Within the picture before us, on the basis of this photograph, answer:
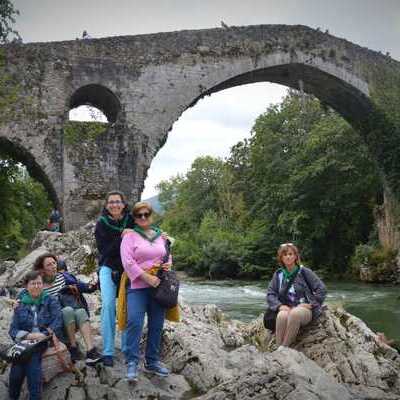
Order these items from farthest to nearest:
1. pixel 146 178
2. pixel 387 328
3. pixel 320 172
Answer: pixel 320 172
pixel 146 178
pixel 387 328

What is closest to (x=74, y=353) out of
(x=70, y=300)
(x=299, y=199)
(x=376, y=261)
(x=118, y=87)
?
(x=70, y=300)

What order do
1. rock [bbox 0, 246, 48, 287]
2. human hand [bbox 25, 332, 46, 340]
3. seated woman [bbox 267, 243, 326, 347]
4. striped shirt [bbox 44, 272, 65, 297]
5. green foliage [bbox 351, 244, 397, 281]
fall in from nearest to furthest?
human hand [bbox 25, 332, 46, 340], striped shirt [bbox 44, 272, 65, 297], seated woman [bbox 267, 243, 326, 347], rock [bbox 0, 246, 48, 287], green foliage [bbox 351, 244, 397, 281]

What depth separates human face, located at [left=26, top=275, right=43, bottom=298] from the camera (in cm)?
389

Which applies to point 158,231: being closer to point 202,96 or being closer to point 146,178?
point 146,178

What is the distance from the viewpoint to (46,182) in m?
11.4

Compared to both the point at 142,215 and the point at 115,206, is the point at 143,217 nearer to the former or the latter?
the point at 142,215

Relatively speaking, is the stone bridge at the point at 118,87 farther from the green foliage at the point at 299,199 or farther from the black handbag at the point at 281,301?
the black handbag at the point at 281,301

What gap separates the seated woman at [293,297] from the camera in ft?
15.6

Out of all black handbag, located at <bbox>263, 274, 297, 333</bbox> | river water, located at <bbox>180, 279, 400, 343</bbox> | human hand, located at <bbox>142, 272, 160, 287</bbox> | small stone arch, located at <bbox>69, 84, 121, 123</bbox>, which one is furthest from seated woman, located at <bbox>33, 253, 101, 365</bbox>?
small stone arch, located at <bbox>69, 84, 121, 123</bbox>

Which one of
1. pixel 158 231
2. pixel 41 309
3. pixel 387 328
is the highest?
pixel 158 231

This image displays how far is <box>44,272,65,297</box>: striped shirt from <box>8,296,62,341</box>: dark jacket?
18 centimetres

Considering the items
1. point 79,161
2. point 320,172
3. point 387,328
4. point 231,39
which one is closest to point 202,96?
point 231,39

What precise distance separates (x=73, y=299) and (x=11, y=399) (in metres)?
0.85

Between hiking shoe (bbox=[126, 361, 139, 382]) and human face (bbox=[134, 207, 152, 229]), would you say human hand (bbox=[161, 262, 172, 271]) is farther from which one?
hiking shoe (bbox=[126, 361, 139, 382])
